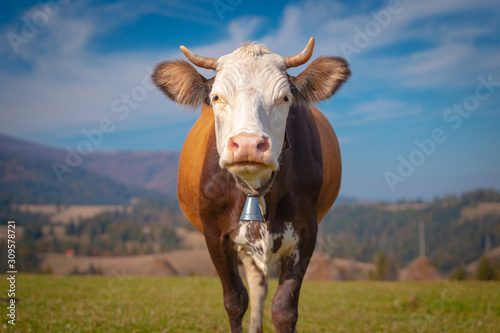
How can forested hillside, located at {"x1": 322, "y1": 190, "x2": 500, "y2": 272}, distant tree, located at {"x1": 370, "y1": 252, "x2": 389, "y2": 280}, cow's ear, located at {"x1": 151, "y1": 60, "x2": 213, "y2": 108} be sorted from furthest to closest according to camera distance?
forested hillside, located at {"x1": 322, "y1": 190, "x2": 500, "y2": 272} < distant tree, located at {"x1": 370, "y1": 252, "x2": 389, "y2": 280} < cow's ear, located at {"x1": 151, "y1": 60, "x2": 213, "y2": 108}

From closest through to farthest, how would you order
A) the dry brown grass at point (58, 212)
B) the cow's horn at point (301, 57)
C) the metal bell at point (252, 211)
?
the metal bell at point (252, 211), the cow's horn at point (301, 57), the dry brown grass at point (58, 212)

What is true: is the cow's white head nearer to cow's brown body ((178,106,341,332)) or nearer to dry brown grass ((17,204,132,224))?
cow's brown body ((178,106,341,332))

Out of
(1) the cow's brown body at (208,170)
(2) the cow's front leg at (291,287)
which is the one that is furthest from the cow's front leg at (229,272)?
(2) the cow's front leg at (291,287)

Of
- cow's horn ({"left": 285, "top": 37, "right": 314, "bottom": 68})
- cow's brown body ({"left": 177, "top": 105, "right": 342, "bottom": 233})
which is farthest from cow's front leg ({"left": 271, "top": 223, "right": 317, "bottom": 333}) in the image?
cow's horn ({"left": 285, "top": 37, "right": 314, "bottom": 68})

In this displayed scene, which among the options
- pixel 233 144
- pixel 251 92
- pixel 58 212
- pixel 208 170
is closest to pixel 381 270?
pixel 208 170

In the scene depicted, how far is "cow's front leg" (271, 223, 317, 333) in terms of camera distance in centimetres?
400

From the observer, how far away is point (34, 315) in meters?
6.58

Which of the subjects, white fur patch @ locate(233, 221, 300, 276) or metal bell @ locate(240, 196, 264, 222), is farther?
white fur patch @ locate(233, 221, 300, 276)

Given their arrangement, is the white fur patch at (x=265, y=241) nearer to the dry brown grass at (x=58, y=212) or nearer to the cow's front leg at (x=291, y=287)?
the cow's front leg at (x=291, y=287)

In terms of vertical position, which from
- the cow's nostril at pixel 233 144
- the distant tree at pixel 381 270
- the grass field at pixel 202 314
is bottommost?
the distant tree at pixel 381 270

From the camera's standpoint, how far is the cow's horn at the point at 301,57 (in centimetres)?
393

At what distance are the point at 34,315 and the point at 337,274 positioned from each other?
2474 cm

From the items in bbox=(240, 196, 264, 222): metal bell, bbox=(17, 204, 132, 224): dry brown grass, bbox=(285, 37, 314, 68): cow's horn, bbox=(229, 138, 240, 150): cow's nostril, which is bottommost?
bbox=(240, 196, 264, 222): metal bell

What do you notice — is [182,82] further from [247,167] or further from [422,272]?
[422,272]
